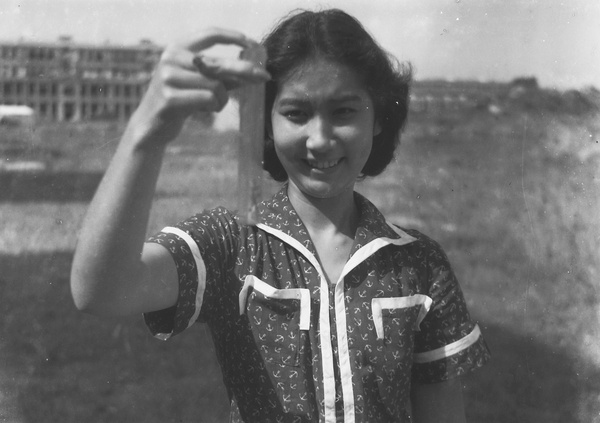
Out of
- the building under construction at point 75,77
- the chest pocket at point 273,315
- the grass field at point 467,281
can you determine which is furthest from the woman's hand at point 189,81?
the grass field at point 467,281

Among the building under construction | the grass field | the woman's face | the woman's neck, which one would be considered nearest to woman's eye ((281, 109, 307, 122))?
the woman's face

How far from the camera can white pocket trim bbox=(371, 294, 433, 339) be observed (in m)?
1.39

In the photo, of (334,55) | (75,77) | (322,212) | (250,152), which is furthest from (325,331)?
→ (75,77)

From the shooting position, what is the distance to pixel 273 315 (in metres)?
1.38

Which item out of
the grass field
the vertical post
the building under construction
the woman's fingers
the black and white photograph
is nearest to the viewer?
the woman's fingers

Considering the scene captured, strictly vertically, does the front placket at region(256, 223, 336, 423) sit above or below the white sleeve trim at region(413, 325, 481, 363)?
above

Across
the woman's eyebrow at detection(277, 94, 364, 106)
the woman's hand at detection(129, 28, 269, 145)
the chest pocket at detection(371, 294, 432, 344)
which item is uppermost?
the woman's hand at detection(129, 28, 269, 145)

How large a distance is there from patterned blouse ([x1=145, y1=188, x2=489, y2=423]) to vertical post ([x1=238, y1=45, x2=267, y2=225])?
16cm

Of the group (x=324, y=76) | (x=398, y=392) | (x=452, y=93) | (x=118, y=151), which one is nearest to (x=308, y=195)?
(x=324, y=76)

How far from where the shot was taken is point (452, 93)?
2111 mm

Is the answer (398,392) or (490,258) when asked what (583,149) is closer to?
(490,258)

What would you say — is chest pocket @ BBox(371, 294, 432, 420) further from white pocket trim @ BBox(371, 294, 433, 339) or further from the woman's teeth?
the woman's teeth

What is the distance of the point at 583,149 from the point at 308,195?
2.89 feet

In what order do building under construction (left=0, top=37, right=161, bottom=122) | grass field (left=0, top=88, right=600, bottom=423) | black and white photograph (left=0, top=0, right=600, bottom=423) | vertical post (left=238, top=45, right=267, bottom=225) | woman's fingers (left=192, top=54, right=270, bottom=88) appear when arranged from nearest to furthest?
woman's fingers (left=192, top=54, right=270, bottom=88), vertical post (left=238, top=45, right=267, bottom=225), black and white photograph (left=0, top=0, right=600, bottom=423), building under construction (left=0, top=37, right=161, bottom=122), grass field (left=0, top=88, right=600, bottom=423)
